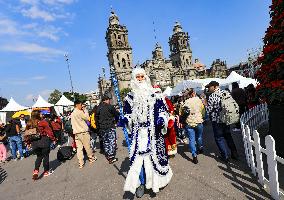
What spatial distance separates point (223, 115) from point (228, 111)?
15cm

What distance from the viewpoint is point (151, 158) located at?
537 centimetres

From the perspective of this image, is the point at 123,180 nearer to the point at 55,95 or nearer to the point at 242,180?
the point at 242,180

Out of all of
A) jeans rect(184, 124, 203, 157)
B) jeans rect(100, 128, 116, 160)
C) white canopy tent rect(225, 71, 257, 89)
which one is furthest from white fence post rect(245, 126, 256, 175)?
white canopy tent rect(225, 71, 257, 89)

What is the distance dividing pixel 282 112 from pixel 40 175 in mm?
6761

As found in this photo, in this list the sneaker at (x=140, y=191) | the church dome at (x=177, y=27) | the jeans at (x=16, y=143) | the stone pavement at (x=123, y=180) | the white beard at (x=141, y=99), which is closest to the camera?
the stone pavement at (x=123, y=180)

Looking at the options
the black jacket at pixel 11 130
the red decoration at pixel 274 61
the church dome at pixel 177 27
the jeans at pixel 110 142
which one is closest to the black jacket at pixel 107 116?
the jeans at pixel 110 142

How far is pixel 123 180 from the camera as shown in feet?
21.7

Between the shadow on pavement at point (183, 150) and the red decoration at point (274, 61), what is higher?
the red decoration at point (274, 61)

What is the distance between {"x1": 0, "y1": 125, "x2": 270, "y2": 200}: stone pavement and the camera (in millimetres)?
5047

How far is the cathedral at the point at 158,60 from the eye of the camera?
7812 centimetres

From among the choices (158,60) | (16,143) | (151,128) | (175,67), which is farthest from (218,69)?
(151,128)

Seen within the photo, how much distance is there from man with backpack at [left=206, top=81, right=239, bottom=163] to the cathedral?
70.1m

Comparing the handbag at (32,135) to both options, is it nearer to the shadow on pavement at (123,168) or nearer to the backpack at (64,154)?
the shadow on pavement at (123,168)

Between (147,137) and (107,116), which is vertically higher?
(107,116)
